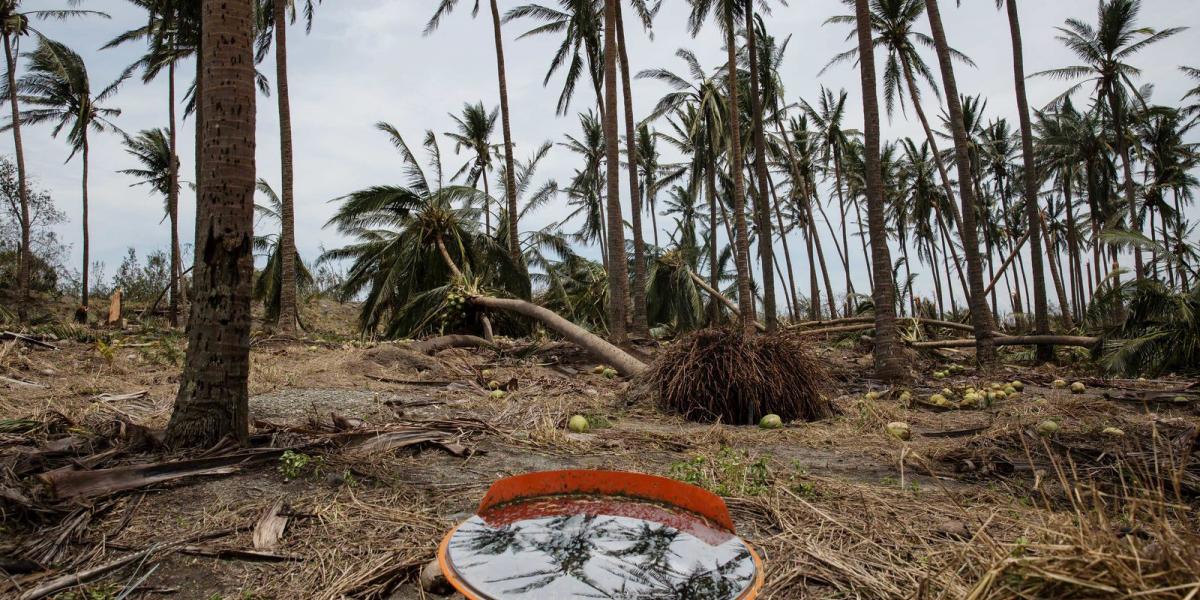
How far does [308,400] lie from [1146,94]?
104ft

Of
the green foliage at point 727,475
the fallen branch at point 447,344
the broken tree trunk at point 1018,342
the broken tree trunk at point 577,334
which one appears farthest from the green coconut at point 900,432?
the broken tree trunk at point 1018,342

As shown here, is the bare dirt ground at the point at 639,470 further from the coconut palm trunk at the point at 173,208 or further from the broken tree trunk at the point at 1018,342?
the coconut palm trunk at the point at 173,208

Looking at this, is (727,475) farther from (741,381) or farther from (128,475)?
(128,475)

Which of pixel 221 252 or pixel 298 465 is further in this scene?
pixel 221 252

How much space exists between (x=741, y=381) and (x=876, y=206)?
5133 millimetres

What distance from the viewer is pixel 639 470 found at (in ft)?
12.8

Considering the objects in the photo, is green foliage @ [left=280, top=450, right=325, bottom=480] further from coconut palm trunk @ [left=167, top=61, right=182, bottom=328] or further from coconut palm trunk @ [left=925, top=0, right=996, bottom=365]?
coconut palm trunk @ [left=167, top=61, right=182, bottom=328]

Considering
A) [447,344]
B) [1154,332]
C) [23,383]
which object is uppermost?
[447,344]

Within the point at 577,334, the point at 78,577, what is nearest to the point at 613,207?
the point at 577,334

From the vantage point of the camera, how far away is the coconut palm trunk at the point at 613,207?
11391mm

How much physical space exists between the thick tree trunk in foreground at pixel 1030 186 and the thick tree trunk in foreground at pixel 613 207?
789 cm

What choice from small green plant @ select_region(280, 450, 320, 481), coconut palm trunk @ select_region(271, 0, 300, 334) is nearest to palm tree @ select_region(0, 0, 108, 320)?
coconut palm trunk @ select_region(271, 0, 300, 334)

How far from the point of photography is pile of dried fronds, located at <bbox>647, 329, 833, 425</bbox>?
6133 mm

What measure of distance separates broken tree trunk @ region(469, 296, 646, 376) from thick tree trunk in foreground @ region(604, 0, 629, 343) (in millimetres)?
1082
